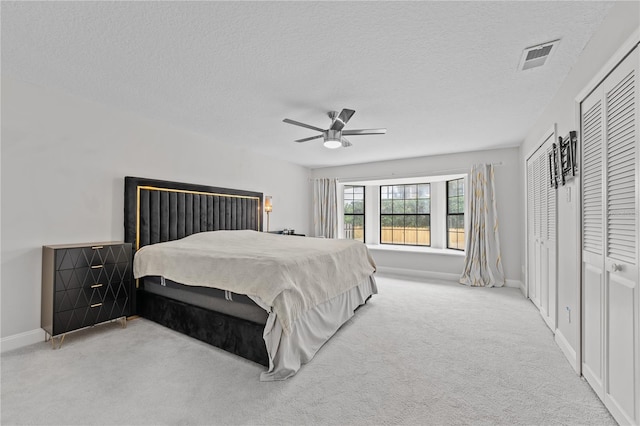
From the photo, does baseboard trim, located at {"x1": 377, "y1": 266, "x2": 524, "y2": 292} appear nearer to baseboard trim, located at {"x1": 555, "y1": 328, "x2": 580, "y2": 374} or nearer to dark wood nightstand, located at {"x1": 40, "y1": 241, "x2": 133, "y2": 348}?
baseboard trim, located at {"x1": 555, "y1": 328, "x2": 580, "y2": 374}

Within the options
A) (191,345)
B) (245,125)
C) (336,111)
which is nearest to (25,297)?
(191,345)

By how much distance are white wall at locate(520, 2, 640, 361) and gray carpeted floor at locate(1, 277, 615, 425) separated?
0.47 meters

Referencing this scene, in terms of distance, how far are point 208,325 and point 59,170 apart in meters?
2.26

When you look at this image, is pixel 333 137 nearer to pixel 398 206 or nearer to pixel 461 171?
pixel 461 171

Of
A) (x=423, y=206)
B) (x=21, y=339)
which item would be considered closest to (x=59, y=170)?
(x=21, y=339)

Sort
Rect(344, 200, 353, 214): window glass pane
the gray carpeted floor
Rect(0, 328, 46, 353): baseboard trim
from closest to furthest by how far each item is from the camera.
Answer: the gray carpeted floor
Rect(0, 328, 46, 353): baseboard trim
Rect(344, 200, 353, 214): window glass pane

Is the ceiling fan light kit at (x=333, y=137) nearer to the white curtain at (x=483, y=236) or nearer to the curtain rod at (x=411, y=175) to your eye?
the curtain rod at (x=411, y=175)

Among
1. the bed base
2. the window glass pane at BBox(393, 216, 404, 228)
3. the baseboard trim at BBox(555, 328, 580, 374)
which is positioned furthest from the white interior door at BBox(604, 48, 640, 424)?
the window glass pane at BBox(393, 216, 404, 228)

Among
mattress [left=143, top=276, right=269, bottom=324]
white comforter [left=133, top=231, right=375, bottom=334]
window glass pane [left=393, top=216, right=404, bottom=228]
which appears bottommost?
mattress [left=143, top=276, right=269, bottom=324]

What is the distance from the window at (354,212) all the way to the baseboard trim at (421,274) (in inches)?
48.5

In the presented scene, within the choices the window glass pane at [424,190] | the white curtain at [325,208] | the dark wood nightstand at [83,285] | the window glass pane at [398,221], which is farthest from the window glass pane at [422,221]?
the dark wood nightstand at [83,285]

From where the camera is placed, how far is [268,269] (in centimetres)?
229

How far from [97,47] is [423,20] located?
2394 millimetres

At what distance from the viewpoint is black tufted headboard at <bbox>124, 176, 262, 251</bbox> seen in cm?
338
